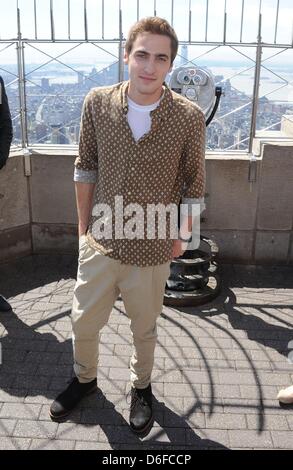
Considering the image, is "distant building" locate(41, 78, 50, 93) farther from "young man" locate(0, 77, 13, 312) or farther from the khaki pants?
the khaki pants

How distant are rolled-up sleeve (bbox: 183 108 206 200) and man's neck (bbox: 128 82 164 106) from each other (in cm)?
22

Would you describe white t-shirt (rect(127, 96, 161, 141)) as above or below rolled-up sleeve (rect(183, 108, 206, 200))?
above

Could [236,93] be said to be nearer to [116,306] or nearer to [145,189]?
[116,306]

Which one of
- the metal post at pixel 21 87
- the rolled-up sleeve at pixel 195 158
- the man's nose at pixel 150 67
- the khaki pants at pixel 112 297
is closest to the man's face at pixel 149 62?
the man's nose at pixel 150 67

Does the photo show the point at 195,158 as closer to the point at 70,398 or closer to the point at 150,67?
the point at 150,67

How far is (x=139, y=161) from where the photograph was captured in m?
2.67

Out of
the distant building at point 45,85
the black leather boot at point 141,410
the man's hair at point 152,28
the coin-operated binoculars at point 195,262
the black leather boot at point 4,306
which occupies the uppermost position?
the man's hair at point 152,28

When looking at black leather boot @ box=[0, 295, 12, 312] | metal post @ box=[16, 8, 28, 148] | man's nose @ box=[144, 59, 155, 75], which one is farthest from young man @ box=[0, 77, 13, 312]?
man's nose @ box=[144, 59, 155, 75]

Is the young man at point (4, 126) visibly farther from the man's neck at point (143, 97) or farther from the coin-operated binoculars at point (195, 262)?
the man's neck at point (143, 97)

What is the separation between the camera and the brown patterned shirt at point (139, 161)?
2.66 metres

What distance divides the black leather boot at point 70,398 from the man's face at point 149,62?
75.4 inches

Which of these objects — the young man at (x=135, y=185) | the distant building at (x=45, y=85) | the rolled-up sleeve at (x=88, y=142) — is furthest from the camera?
the distant building at (x=45, y=85)

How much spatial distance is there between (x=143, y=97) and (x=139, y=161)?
34 cm

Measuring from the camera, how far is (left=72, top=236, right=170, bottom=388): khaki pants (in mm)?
2895
